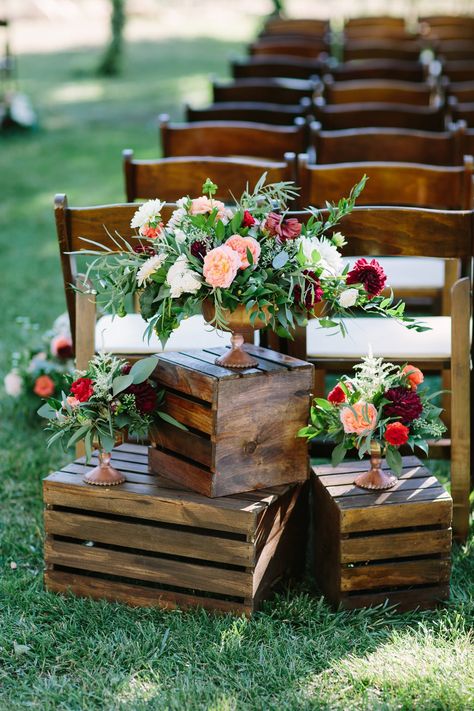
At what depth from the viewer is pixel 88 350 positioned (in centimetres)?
305

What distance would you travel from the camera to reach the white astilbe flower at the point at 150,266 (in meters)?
2.48

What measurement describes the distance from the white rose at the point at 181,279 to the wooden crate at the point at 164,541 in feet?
1.78

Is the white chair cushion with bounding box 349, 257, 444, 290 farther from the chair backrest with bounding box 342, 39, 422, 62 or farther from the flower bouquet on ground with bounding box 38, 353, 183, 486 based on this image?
the chair backrest with bounding box 342, 39, 422, 62

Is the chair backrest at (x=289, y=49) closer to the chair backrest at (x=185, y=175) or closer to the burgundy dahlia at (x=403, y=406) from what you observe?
the chair backrest at (x=185, y=175)

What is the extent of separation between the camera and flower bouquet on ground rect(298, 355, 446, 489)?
254 centimetres

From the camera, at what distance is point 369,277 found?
251cm

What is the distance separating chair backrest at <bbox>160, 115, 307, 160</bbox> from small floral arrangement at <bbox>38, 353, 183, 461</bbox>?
183 centimetres

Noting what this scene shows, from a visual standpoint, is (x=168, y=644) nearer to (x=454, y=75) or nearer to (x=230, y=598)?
(x=230, y=598)

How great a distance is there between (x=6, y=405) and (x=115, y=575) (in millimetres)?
1446

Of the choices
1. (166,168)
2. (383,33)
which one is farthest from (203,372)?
(383,33)

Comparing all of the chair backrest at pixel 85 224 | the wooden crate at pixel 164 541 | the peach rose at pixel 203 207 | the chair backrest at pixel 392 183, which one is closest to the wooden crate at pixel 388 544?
the wooden crate at pixel 164 541

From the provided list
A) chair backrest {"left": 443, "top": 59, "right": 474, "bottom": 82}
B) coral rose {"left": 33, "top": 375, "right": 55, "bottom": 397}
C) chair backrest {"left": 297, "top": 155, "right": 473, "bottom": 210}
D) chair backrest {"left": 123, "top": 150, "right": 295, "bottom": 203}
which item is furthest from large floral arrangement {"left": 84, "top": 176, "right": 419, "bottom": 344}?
chair backrest {"left": 443, "top": 59, "right": 474, "bottom": 82}

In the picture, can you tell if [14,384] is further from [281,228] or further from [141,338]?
[281,228]

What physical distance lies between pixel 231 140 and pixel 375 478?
2.02 m
